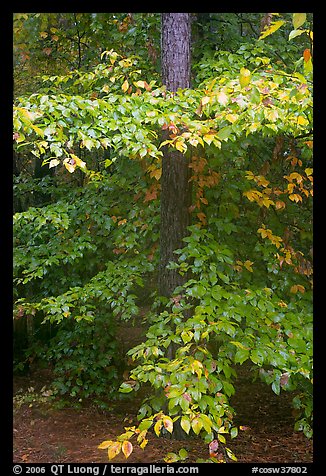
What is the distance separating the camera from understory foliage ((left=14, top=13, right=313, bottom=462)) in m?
3.08

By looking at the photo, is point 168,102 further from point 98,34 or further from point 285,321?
point 98,34

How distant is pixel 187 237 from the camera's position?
13.4 feet

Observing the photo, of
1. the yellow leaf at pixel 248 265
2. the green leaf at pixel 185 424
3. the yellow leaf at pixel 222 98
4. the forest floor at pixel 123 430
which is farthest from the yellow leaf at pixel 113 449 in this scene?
the yellow leaf at pixel 222 98

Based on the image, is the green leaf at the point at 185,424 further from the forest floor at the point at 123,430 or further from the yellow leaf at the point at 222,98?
the yellow leaf at the point at 222,98

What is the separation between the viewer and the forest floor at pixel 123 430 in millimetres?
4629

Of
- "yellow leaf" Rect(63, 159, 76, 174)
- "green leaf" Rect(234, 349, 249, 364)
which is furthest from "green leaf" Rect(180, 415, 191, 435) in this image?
"yellow leaf" Rect(63, 159, 76, 174)

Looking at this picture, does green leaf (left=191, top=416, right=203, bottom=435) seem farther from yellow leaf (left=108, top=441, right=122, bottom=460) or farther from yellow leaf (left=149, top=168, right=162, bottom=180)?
yellow leaf (left=149, top=168, right=162, bottom=180)

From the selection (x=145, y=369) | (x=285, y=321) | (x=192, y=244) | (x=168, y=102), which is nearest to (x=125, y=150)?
(x=168, y=102)

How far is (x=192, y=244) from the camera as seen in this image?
13.0 feet

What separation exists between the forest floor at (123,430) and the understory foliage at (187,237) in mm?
293

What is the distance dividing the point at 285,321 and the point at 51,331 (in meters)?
4.01

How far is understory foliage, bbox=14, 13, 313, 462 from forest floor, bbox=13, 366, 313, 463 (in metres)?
0.29

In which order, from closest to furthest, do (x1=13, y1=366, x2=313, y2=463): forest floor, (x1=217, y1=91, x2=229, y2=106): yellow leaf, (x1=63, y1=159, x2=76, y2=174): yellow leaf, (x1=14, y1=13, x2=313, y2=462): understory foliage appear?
(x1=63, y1=159, x2=76, y2=174): yellow leaf → (x1=217, y1=91, x2=229, y2=106): yellow leaf → (x1=14, y1=13, x2=313, y2=462): understory foliage → (x1=13, y1=366, x2=313, y2=463): forest floor

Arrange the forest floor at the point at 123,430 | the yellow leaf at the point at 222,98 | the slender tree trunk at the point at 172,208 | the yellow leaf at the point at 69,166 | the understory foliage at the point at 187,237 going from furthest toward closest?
the forest floor at the point at 123,430 < the slender tree trunk at the point at 172,208 < the understory foliage at the point at 187,237 < the yellow leaf at the point at 222,98 < the yellow leaf at the point at 69,166
